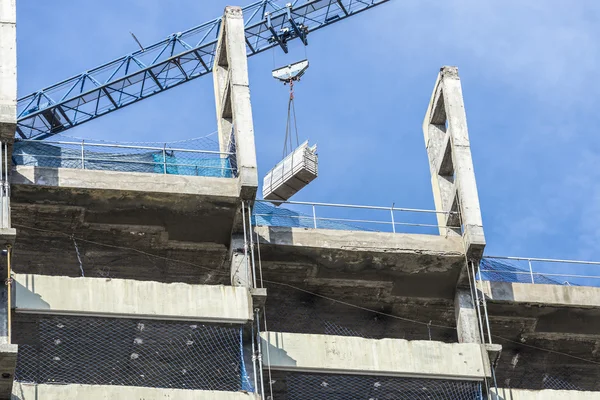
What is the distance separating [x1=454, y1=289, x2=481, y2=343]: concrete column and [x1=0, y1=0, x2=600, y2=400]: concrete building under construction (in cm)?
5

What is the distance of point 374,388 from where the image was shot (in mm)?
32219

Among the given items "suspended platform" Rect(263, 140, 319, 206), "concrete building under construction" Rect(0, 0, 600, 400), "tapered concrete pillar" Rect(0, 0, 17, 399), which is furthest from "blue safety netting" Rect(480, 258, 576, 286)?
"tapered concrete pillar" Rect(0, 0, 17, 399)

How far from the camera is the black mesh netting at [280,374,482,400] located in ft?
105

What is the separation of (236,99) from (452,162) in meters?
5.90

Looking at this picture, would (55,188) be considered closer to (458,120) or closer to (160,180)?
(160,180)

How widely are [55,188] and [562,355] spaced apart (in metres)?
13.6

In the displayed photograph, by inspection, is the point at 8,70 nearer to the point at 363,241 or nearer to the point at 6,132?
the point at 6,132

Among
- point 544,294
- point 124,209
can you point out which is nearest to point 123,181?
point 124,209

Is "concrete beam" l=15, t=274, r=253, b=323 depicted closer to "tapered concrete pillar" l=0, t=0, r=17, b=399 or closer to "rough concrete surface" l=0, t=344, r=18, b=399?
"tapered concrete pillar" l=0, t=0, r=17, b=399

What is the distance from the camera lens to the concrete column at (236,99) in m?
33.4

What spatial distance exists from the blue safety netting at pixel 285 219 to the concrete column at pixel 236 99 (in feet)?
4.43

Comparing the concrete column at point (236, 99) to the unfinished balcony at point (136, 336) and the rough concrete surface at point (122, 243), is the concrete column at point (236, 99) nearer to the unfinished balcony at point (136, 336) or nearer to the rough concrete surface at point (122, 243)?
the rough concrete surface at point (122, 243)

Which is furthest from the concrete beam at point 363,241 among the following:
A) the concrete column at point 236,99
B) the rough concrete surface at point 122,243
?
the concrete column at point 236,99

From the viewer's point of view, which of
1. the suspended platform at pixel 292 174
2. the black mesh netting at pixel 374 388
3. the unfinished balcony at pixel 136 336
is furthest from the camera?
the suspended platform at pixel 292 174
